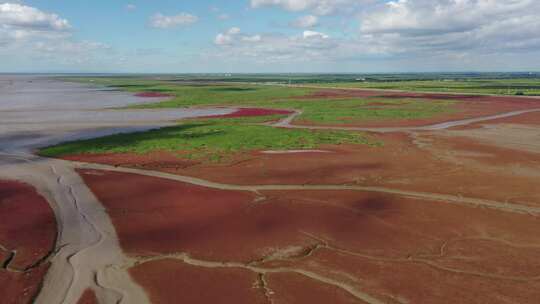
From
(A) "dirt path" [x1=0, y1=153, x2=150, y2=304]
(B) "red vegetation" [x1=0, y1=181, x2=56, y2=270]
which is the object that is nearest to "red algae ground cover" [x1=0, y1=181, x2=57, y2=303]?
(B) "red vegetation" [x1=0, y1=181, x2=56, y2=270]

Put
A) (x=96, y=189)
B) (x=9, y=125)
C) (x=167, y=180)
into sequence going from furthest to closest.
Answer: (x=9, y=125), (x=167, y=180), (x=96, y=189)

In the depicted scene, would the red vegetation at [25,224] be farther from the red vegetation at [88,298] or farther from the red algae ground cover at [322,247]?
the red vegetation at [88,298]

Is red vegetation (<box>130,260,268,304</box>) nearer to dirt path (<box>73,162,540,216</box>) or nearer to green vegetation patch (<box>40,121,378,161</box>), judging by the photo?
dirt path (<box>73,162,540,216</box>)

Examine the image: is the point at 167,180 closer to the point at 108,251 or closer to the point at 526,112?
the point at 108,251

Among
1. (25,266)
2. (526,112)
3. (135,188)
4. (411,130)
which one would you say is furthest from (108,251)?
(526,112)

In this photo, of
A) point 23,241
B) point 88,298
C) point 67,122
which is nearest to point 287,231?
point 88,298

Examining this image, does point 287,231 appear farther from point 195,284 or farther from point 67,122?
point 67,122
